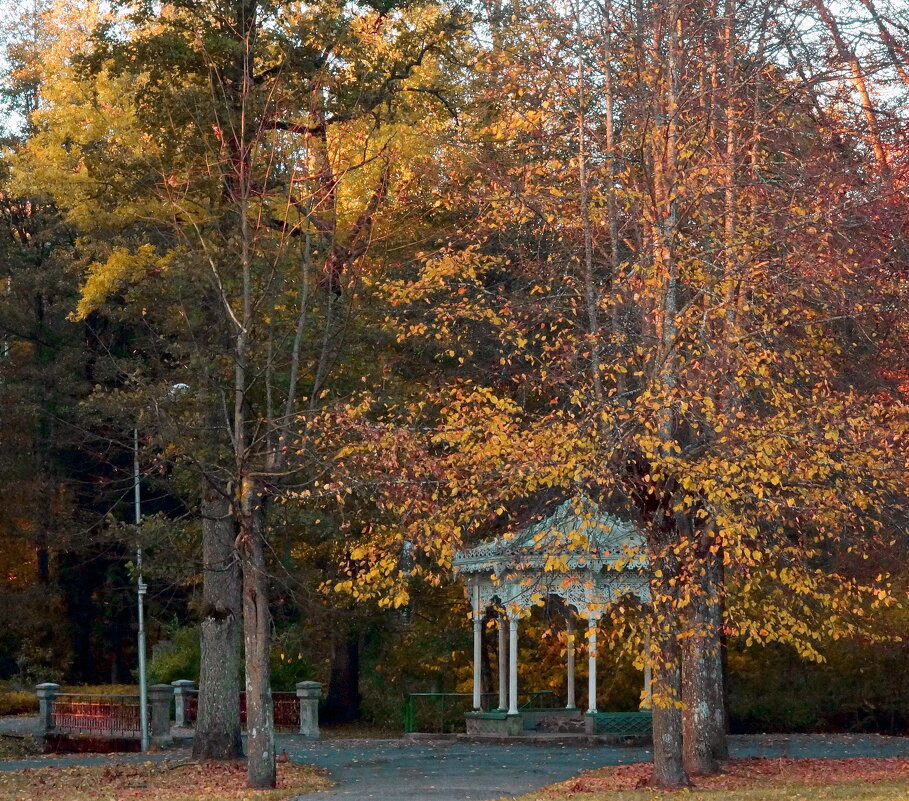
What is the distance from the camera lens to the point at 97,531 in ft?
134

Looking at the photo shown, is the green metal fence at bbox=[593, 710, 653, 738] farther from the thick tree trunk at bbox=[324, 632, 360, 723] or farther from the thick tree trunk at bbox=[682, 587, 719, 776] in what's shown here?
the thick tree trunk at bbox=[324, 632, 360, 723]

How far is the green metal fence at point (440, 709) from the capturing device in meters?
31.0

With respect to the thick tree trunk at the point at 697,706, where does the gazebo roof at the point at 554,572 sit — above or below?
above

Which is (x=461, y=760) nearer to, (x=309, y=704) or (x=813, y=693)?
(x=309, y=704)

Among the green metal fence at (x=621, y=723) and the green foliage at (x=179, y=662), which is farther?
the green foliage at (x=179, y=662)

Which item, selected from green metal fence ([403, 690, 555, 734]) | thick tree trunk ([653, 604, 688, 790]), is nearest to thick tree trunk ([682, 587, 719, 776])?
thick tree trunk ([653, 604, 688, 790])

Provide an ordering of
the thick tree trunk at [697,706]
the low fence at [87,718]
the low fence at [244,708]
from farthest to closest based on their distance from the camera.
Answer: the low fence at [244,708] → the low fence at [87,718] → the thick tree trunk at [697,706]

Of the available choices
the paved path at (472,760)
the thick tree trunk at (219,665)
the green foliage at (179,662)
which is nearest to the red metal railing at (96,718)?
the green foliage at (179,662)

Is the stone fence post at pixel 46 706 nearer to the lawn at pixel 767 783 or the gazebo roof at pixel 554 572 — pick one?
the gazebo roof at pixel 554 572

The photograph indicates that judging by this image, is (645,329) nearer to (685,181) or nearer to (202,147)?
(685,181)

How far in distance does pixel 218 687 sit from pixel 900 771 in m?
10.8

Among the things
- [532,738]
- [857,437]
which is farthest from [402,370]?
[857,437]

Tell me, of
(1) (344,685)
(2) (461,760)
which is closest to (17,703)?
(1) (344,685)

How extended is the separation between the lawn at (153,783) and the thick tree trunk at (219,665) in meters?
0.58
